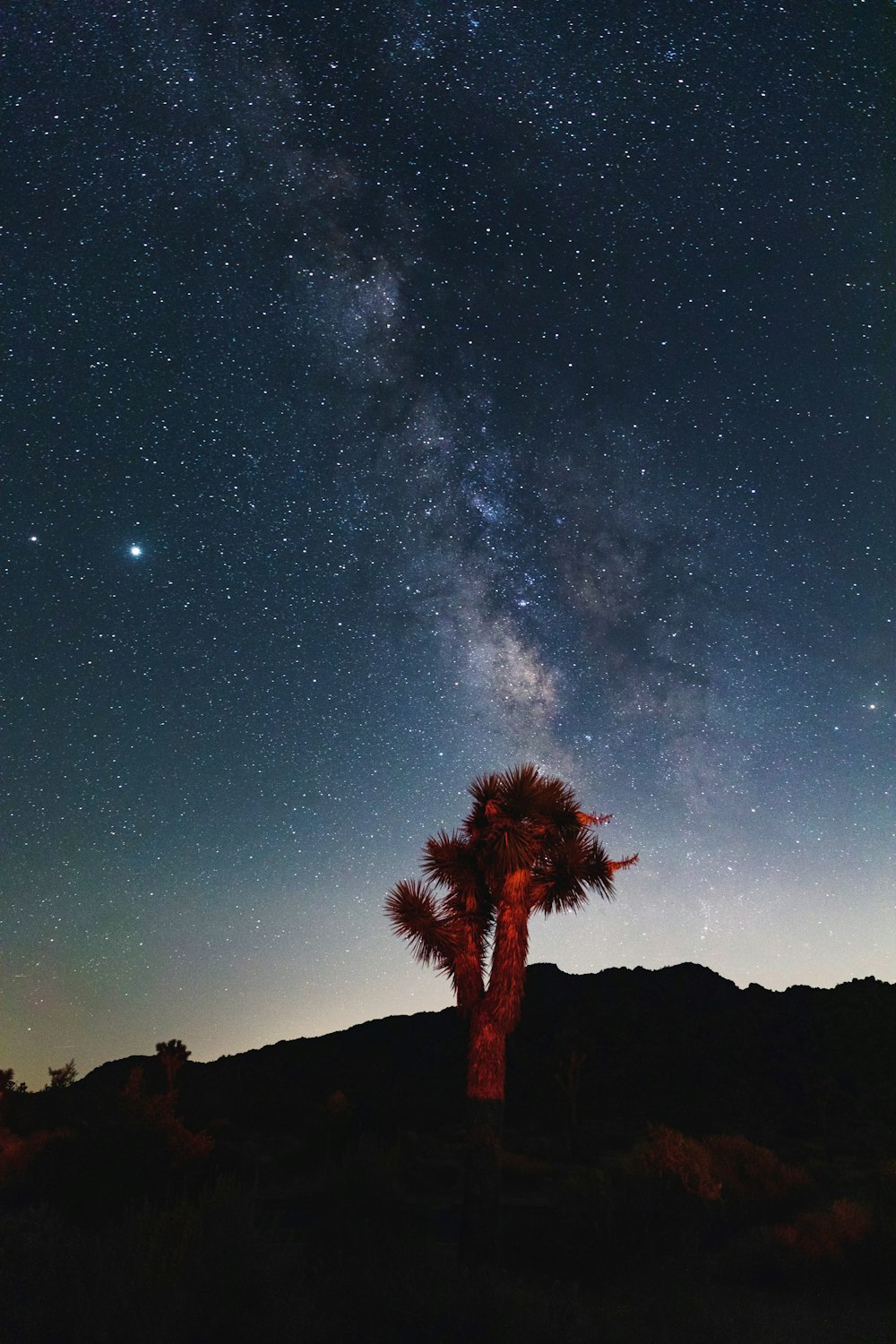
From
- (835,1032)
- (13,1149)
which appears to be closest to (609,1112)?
(835,1032)

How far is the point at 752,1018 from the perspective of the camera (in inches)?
2098

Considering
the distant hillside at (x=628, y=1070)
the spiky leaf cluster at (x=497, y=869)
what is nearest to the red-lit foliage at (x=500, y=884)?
the spiky leaf cluster at (x=497, y=869)

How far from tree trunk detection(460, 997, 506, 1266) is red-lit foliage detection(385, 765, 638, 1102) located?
5 cm

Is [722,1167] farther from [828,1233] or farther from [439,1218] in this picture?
[828,1233]

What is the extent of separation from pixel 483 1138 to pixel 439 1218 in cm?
720

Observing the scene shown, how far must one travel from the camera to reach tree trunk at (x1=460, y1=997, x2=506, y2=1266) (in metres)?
11.6

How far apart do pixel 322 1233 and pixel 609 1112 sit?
32.9 metres

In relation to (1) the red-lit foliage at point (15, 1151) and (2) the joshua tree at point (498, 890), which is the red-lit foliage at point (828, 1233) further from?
(1) the red-lit foliage at point (15, 1151)

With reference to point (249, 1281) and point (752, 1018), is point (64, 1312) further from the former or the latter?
point (752, 1018)

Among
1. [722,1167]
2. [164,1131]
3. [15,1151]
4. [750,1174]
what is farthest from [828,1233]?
[15,1151]

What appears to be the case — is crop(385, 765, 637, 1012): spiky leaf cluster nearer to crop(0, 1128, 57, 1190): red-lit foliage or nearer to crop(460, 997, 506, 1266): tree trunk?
crop(460, 997, 506, 1266): tree trunk

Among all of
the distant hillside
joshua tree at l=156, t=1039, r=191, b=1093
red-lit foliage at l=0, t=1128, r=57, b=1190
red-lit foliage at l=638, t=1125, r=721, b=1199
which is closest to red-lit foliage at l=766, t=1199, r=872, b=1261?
red-lit foliage at l=638, t=1125, r=721, b=1199

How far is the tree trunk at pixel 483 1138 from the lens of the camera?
11641 millimetres

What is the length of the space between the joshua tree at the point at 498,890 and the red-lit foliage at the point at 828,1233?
485cm
